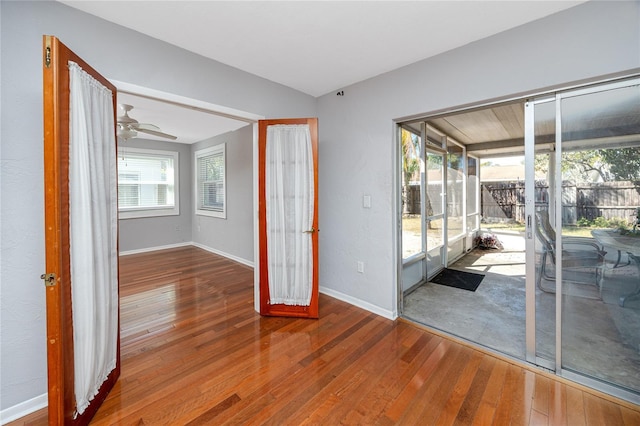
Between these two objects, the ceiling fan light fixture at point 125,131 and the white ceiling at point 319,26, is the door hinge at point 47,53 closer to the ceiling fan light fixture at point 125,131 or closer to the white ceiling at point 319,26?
the white ceiling at point 319,26

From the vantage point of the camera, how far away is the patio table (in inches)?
64.1

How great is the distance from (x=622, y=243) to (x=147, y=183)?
7179 mm

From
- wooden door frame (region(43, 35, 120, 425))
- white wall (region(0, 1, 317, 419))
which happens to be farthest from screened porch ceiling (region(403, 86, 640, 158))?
white wall (region(0, 1, 317, 419))

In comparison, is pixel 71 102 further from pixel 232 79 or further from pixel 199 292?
pixel 199 292

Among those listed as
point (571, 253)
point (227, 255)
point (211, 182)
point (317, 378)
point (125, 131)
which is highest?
point (125, 131)

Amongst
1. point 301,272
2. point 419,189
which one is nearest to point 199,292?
point 301,272

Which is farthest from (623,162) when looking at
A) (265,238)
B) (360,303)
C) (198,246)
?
(198,246)

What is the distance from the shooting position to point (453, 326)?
2.55m

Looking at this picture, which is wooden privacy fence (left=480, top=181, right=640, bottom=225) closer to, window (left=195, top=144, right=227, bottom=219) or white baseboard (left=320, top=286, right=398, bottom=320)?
white baseboard (left=320, top=286, right=398, bottom=320)

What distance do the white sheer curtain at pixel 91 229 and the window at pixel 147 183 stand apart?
178 inches

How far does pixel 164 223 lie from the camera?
598cm

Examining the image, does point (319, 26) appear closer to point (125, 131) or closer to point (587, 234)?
→ point (587, 234)

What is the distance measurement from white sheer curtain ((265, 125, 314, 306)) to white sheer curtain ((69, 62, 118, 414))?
135 cm

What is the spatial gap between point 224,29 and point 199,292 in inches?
118
